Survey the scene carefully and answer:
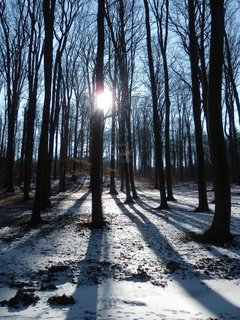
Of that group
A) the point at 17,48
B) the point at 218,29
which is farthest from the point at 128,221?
the point at 17,48

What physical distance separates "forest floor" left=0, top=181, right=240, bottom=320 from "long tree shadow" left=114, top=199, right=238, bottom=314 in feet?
0.05

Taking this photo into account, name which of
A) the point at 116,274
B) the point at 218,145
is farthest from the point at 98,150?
the point at 116,274

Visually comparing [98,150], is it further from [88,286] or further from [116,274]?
[88,286]

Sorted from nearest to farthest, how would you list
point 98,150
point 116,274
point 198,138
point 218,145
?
point 116,274, point 218,145, point 98,150, point 198,138

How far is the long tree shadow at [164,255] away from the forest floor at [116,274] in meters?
0.01

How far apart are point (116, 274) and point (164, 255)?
1601 mm

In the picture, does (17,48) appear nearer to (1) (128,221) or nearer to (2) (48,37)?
(2) (48,37)

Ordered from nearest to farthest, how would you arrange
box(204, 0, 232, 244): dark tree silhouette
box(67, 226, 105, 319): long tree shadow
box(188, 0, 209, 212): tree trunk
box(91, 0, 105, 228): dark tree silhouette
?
box(67, 226, 105, 319): long tree shadow
box(204, 0, 232, 244): dark tree silhouette
box(91, 0, 105, 228): dark tree silhouette
box(188, 0, 209, 212): tree trunk

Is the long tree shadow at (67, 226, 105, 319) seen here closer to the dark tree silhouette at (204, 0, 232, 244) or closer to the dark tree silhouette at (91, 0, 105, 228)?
the dark tree silhouette at (91, 0, 105, 228)

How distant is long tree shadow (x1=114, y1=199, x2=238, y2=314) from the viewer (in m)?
4.66

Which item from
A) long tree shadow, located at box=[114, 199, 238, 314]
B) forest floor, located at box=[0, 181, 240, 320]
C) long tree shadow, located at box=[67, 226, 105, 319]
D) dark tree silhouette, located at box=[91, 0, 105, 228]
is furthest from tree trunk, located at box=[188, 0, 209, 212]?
long tree shadow, located at box=[67, 226, 105, 319]

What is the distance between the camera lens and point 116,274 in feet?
19.5

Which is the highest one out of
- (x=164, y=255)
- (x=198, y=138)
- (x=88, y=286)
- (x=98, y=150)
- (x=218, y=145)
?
(x=198, y=138)

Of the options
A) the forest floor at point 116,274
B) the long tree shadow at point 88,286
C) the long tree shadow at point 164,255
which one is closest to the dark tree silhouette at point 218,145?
the forest floor at point 116,274
